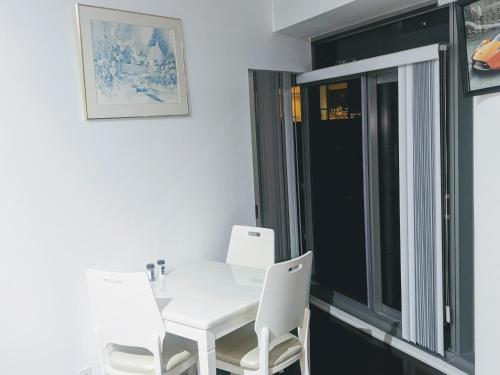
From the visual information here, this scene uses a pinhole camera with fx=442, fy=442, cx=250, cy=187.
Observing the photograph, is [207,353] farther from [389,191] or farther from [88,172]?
[389,191]

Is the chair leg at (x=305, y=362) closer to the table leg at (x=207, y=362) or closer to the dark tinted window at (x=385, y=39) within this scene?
the table leg at (x=207, y=362)

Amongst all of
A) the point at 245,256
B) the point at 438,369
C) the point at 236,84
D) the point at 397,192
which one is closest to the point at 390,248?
the point at 397,192

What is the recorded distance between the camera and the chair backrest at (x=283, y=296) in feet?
7.03

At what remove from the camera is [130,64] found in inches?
107

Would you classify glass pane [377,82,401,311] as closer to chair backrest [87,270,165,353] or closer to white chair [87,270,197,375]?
white chair [87,270,197,375]

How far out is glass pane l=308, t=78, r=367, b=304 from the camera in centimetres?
347

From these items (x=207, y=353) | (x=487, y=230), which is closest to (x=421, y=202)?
(x=487, y=230)

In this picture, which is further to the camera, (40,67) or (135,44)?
(135,44)

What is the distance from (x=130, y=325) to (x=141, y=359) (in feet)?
0.70

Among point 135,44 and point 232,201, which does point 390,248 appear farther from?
point 135,44

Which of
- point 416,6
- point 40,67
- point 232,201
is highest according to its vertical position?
point 416,6

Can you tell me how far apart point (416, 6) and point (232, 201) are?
183 cm

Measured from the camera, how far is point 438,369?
2.81m

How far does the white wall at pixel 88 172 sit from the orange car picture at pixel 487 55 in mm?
1662
